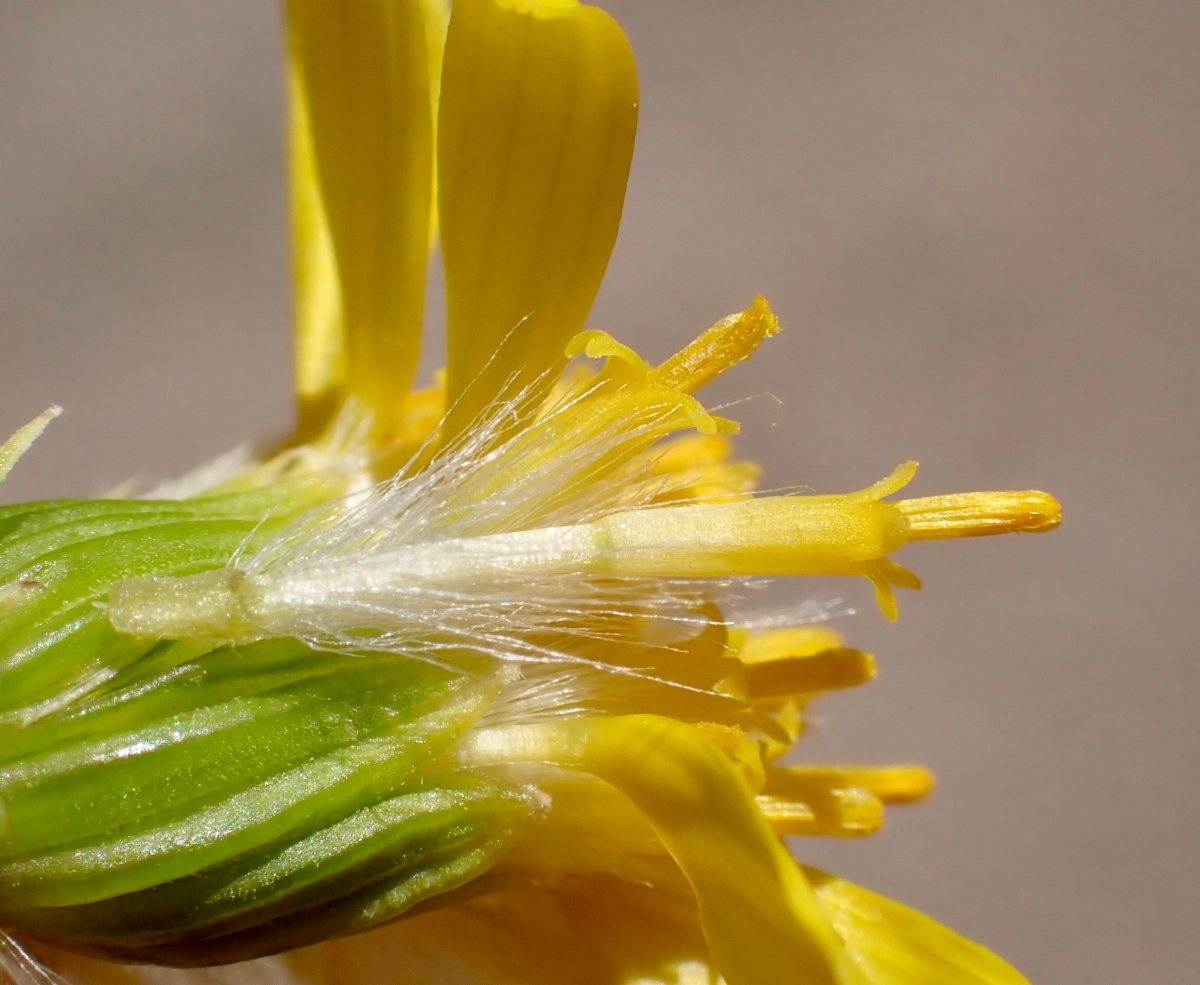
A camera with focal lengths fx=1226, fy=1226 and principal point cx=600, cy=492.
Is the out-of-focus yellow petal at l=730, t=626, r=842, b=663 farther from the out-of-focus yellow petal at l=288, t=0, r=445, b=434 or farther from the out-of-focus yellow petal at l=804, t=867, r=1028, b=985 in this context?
the out-of-focus yellow petal at l=288, t=0, r=445, b=434

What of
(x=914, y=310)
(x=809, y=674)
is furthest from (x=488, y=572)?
(x=914, y=310)

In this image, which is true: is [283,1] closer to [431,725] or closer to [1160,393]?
[431,725]

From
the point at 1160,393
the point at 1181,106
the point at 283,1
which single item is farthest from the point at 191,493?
the point at 1181,106

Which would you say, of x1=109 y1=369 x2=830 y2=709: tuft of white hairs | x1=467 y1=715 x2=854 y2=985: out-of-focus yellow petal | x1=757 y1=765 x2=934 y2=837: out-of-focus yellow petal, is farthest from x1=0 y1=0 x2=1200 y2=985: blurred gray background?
x1=467 y1=715 x2=854 y2=985: out-of-focus yellow petal

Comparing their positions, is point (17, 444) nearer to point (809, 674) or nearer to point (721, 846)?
point (721, 846)

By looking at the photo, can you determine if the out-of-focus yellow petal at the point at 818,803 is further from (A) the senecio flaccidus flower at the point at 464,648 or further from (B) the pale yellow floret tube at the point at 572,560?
(B) the pale yellow floret tube at the point at 572,560

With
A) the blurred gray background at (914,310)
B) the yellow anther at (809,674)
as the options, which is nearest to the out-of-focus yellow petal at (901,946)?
the yellow anther at (809,674)
